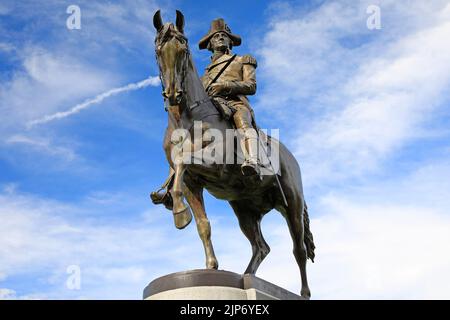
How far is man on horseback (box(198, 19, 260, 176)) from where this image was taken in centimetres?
1084

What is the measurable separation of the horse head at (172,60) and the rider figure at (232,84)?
119 cm

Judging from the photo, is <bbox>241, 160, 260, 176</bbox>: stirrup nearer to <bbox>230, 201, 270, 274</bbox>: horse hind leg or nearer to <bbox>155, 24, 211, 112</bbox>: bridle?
<bbox>155, 24, 211, 112</bbox>: bridle

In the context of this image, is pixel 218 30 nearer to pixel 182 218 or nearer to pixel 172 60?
pixel 172 60

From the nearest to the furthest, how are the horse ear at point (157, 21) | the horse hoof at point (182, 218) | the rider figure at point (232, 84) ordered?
the horse hoof at point (182, 218) → the horse ear at point (157, 21) → the rider figure at point (232, 84)

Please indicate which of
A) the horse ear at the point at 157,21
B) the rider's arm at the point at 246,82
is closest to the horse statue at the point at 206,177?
the horse ear at the point at 157,21

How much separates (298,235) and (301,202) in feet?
1.93

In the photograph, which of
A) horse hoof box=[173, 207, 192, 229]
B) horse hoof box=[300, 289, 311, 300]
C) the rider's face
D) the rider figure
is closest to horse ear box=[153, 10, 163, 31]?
the rider figure

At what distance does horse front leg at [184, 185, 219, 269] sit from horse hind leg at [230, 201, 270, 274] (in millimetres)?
1646

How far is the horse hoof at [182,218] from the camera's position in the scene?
31.8ft

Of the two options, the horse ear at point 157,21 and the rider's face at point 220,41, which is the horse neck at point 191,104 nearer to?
the horse ear at point 157,21
